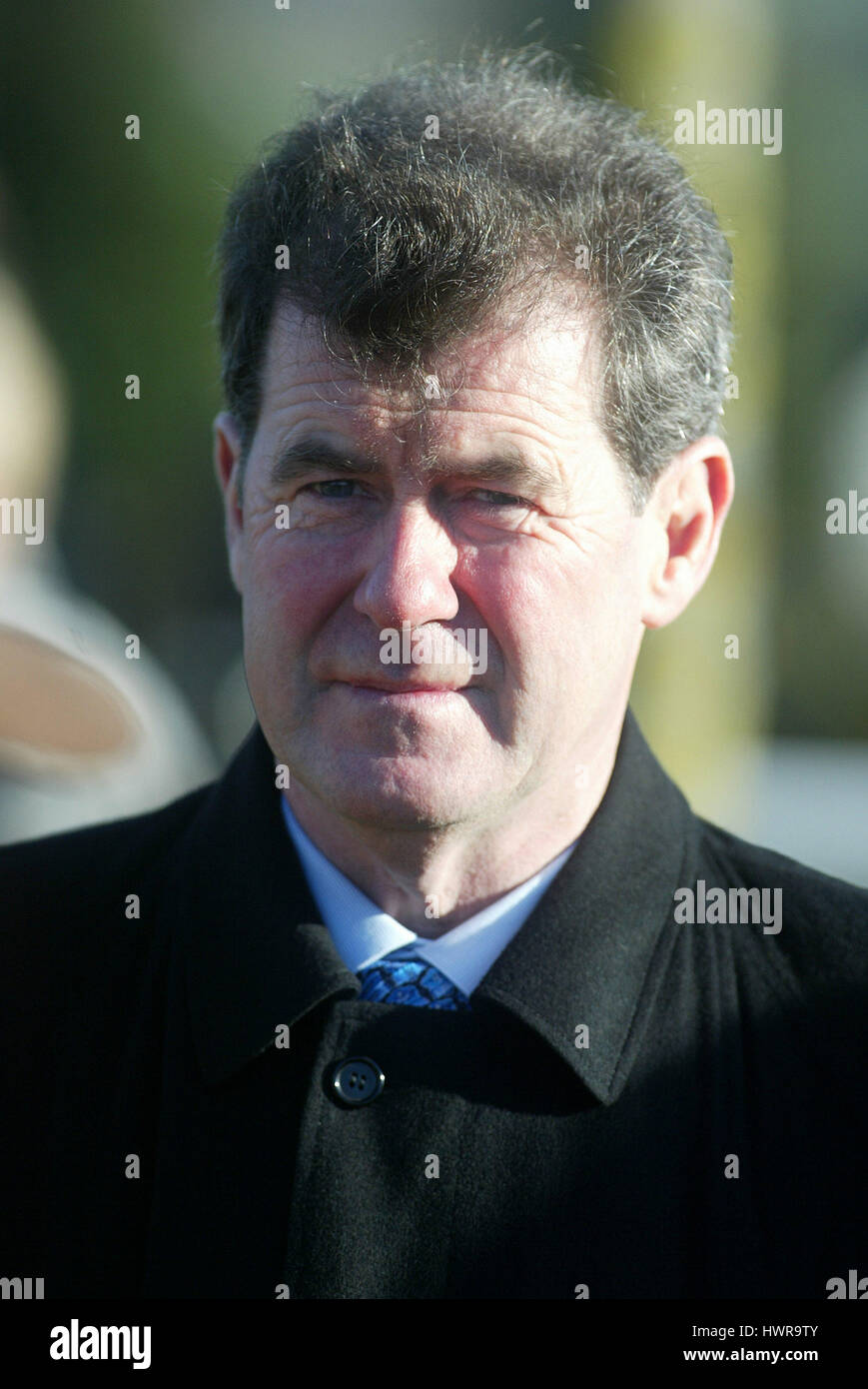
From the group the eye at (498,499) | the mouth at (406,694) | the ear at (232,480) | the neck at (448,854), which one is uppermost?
the ear at (232,480)

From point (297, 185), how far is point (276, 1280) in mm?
1717

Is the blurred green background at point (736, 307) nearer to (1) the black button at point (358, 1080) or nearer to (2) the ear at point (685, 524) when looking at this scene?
(2) the ear at point (685, 524)

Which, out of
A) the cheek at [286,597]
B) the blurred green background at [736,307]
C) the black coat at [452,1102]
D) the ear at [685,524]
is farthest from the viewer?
the blurred green background at [736,307]

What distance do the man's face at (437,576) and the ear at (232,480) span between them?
0.21 m

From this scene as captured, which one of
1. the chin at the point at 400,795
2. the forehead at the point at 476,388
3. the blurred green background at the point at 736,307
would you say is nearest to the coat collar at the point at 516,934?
the chin at the point at 400,795

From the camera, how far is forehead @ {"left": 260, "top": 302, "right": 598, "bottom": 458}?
1870 mm

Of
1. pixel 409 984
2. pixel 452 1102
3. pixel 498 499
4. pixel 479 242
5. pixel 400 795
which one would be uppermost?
pixel 479 242

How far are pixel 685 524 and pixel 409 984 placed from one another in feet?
3.09

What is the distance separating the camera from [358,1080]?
1.84m

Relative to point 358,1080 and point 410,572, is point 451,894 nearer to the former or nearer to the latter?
point 358,1080

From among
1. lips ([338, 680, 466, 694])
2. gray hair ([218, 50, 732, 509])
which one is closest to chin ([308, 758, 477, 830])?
lips ([338, 680, 466, 694])

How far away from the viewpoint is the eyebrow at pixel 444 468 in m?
1.87

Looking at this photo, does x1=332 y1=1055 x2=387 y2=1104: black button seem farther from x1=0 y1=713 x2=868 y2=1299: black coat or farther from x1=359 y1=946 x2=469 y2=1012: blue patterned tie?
x1=359 y1=946 x2=469 y2=1012: blue patterned tie

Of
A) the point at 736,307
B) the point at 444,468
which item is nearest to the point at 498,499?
the point at 444,468
